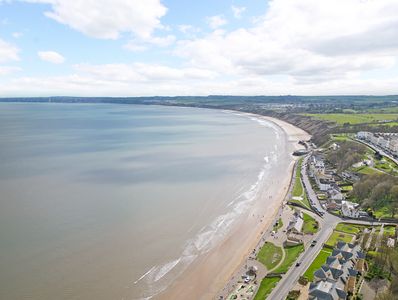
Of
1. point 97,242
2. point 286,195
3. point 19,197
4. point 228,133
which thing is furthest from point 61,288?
point 228,133

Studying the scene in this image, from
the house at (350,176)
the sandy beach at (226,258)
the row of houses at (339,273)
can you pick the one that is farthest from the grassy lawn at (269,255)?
the house at (350,176)

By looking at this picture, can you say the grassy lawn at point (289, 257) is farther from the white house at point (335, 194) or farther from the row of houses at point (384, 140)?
the row of houses at point (384, 140)

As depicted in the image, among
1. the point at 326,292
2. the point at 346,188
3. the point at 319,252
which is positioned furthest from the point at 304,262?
the point at 346,188

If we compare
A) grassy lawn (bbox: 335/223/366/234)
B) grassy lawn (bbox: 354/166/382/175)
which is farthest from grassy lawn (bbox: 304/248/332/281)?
grassy lawn (bbox: 354/166/382/175)

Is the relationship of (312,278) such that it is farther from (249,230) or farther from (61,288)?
(61,288)

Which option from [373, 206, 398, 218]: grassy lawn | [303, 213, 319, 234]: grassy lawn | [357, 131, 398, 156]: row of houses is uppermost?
[357, 131, 398, 156]: row of houses

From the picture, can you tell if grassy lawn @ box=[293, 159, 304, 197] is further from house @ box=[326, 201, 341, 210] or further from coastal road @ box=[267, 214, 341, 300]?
coastal road @ box=[267, 214, 341, 300]
